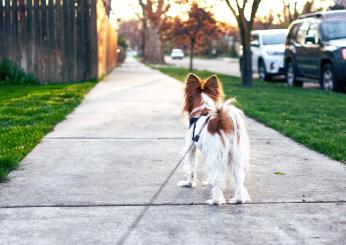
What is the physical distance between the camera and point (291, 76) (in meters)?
18.4

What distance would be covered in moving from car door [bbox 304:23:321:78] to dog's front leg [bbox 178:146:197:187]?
11039 mm

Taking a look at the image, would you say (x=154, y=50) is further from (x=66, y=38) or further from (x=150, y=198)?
(x=150, y=198)

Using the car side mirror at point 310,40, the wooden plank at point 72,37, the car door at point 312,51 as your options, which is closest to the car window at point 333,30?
the car door at point 312,51

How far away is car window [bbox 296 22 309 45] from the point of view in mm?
16984

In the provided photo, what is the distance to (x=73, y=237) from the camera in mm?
3885

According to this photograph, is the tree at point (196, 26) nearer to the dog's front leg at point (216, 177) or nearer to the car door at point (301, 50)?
the car door at point (301, 50)

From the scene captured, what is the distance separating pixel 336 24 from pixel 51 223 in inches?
518

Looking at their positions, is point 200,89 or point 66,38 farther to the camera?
point 66,38

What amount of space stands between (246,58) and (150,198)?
520 inches

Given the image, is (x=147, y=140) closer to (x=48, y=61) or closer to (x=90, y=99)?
(x=90, y=99)

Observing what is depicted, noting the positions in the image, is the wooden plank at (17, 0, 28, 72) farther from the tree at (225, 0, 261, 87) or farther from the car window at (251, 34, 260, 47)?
the car window at (251, 34, 260, 47)

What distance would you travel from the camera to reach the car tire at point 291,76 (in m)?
18.1

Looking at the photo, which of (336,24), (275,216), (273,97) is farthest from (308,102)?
(275,216)

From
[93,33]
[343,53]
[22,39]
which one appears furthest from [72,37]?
[343,53]
